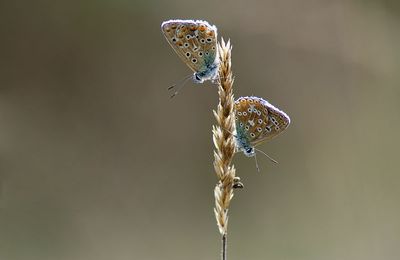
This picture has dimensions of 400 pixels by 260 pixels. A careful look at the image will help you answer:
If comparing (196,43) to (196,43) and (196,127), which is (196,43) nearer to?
(196,43)

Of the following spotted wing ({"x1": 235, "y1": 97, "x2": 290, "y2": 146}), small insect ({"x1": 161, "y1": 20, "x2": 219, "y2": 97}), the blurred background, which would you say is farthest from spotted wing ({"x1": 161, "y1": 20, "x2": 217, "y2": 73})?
the blurred background

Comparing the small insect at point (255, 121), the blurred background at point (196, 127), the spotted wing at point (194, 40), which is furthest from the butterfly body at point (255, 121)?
the blurred background at point (196, 127)

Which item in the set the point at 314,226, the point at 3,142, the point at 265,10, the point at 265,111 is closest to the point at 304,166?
the point at 314,226

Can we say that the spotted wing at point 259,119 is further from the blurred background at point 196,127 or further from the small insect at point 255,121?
the blurred background at point 196,127

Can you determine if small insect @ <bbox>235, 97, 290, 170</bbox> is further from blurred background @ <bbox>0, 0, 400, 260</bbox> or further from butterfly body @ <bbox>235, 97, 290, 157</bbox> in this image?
blurred background @ <bbox>0, 0, 400, 260</bbox>

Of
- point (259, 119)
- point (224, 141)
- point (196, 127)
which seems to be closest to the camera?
point (224, 141)

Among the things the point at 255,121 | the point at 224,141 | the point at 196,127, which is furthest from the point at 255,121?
the point at 196,127

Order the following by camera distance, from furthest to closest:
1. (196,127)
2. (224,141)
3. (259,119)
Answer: (196,127) < (259,119) < (224,141)

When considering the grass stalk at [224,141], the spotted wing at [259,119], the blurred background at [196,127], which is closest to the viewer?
the grass stalk at [224,141]
